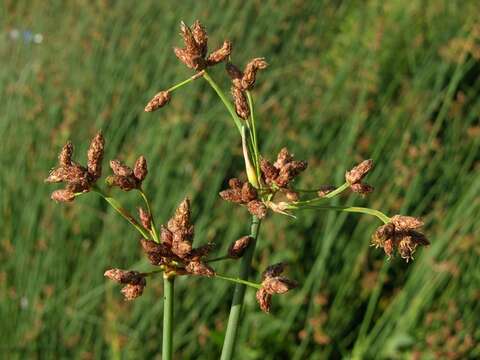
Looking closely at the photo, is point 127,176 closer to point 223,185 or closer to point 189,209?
point 189,209

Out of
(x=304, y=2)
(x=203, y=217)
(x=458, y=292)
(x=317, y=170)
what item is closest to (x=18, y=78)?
(x=203, y=217)

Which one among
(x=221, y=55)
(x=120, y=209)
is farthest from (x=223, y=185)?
(x=120, y=209)

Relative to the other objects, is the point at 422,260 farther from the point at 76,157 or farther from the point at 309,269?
the point at 76,157

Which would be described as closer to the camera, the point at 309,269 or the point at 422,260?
the point at 422,260

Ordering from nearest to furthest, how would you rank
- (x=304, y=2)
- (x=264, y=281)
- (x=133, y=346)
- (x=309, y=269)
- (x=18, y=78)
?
(x=264, y=281) < (x=133, y=346) < (x=309, y=269) < (x=18, y=78) < (x=304, y=2)

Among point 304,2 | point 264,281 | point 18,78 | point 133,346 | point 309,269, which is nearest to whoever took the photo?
point 264,281


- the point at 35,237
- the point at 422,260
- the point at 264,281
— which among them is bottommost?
the point at 264,281

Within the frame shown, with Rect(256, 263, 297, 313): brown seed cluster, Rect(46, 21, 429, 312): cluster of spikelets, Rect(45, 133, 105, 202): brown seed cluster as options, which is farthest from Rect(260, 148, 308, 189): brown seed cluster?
Rect(45, 133, 105, 202): brown seed cluster

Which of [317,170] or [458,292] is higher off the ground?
[317,170]
